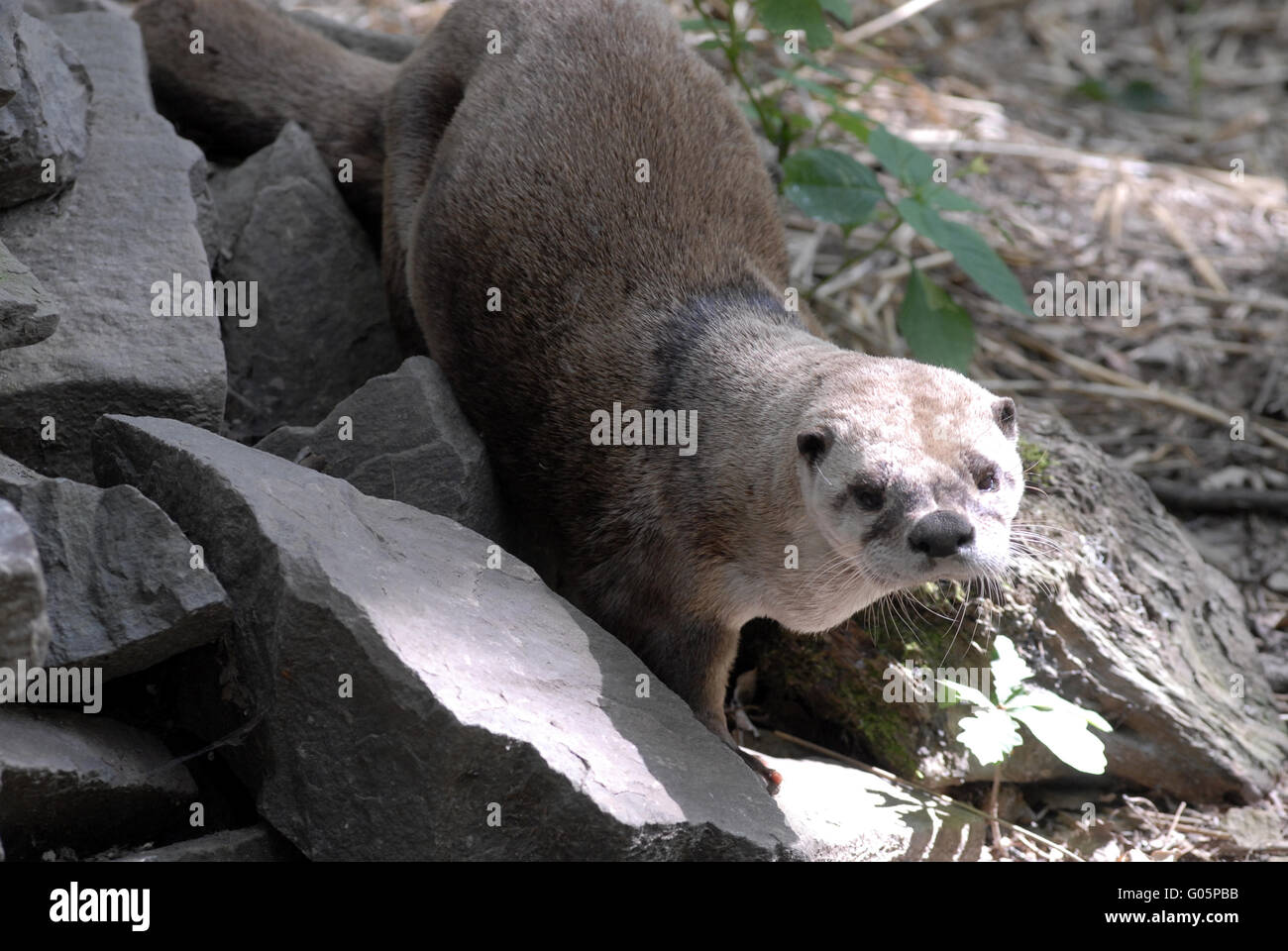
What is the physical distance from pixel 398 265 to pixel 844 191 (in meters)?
1.42

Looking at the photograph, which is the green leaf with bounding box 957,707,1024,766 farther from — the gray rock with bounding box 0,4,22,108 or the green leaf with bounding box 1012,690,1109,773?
the gray rock with bounding box 0,4,22,108

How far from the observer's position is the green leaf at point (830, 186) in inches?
169

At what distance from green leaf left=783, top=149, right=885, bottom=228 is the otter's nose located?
1.71 m

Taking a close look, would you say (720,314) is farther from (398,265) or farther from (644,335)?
(398,265)

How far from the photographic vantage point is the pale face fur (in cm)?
285

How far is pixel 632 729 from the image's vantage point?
2990mm

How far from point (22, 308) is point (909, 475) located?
1918 mm

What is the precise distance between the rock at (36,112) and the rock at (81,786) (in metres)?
1.49

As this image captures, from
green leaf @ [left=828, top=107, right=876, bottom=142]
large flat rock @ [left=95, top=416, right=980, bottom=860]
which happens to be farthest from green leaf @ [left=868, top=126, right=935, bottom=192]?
large flat rock @ [left=95, top=416, right=980, bottom=860]

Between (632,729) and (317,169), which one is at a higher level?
(317,169)

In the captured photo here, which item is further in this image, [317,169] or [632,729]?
[317,169]
